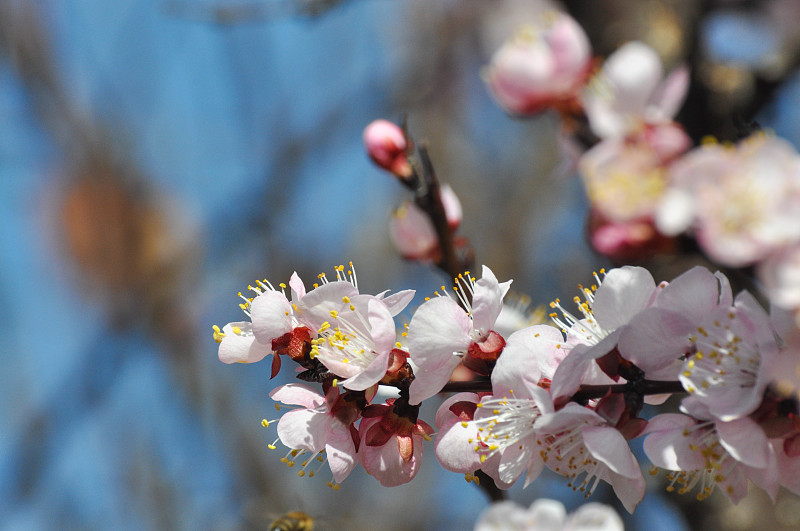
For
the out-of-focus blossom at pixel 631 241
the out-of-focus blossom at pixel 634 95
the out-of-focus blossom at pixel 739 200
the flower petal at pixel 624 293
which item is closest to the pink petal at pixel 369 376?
the flower petal at pixel 624 293

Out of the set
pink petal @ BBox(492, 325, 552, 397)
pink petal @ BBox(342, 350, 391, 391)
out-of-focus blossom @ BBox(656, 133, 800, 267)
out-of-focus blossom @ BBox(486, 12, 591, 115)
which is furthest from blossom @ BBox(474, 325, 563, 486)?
out-of-focus blossom @ BBox(486, 12, 591, 115)

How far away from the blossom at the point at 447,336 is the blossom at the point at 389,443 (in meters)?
0.05

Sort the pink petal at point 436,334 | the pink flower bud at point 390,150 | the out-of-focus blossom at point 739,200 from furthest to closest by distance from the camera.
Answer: the pink flower bud at point 390,150 → the out-of-focus blossom at point 739,200 → the pink petal at point 436,334

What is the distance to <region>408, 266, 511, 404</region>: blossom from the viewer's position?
759mm

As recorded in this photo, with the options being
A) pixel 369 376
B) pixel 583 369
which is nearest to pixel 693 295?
pixel 583 369

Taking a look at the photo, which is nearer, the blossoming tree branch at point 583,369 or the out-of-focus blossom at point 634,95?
the blossoming tree branch at point 583,369

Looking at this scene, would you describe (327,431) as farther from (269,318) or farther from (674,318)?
(674,318)

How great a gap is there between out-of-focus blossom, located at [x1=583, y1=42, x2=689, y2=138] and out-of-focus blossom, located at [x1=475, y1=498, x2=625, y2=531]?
108cm

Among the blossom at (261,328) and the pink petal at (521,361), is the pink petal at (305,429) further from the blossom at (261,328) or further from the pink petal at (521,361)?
the pink petal at (521,361)

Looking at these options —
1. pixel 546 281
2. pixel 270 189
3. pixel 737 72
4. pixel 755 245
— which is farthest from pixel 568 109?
pixel 270 189

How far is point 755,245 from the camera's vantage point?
0.95 meters

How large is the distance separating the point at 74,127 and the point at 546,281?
102 inches

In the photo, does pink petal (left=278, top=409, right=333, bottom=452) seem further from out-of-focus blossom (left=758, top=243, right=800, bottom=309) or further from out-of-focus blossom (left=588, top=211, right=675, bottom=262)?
out-of-focus blossom (left=588, top=211, right=675, bottom=262)

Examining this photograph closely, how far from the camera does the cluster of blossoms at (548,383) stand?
68cm
